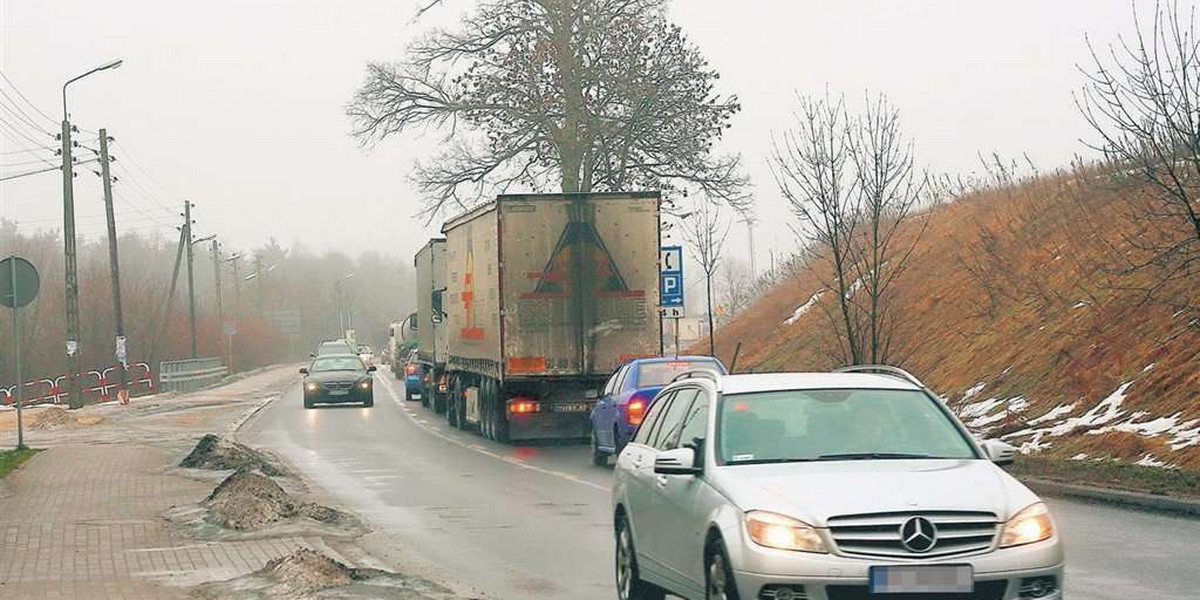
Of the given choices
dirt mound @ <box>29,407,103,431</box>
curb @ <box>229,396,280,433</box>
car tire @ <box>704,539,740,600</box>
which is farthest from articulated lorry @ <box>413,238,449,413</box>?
car tire @ <box>704,539,740,600</box>

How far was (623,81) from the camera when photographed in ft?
141

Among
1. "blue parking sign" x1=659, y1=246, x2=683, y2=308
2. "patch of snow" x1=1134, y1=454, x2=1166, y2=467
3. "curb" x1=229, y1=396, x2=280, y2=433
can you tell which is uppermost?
"blue parking sign" x1=659, y1=246, x2=683, y2=308

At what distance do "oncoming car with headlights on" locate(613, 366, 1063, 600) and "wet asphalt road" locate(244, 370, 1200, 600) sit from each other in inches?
73.0

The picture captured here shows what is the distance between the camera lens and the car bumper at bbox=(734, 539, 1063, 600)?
7383 mm

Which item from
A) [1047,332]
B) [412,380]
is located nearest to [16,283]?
[1047,332]

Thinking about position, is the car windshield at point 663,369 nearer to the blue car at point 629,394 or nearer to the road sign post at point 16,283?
the blue car at point 629,394

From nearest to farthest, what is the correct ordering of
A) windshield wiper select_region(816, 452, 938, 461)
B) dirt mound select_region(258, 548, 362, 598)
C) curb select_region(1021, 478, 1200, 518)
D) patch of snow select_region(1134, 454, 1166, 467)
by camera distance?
windshield wiper select_region(816, 452, 938, 461) < dirt mound select_region(258, 548, 362, 598) < curb select_region(1021, 478, 1200, 518) < patch of snow select_region(1134, 454, 1166, 467)

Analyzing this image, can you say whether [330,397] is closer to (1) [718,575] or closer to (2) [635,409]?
(2) [635,409]

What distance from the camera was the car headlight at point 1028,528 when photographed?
24.7 feet

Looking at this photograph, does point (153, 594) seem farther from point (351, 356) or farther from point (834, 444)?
point (351, 356)

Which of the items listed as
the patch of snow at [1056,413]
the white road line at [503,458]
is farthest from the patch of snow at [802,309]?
the patch of snow at [1056,413]

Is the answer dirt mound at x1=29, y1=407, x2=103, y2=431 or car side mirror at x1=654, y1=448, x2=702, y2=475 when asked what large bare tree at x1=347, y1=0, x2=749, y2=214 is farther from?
car side mirror at x1=654, y1=448, x2=702, y2=475

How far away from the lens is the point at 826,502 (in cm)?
760

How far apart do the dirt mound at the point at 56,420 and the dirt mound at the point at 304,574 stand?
26.5 m
